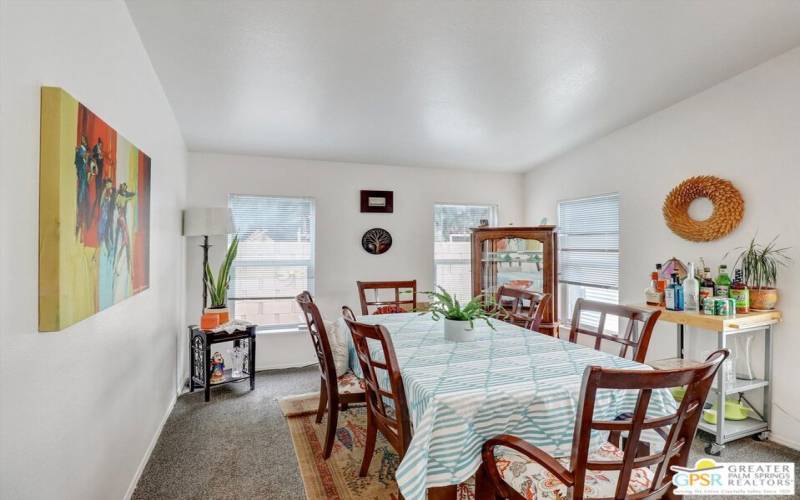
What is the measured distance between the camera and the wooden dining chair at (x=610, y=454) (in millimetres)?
1062

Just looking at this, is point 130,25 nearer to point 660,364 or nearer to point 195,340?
point 195,340

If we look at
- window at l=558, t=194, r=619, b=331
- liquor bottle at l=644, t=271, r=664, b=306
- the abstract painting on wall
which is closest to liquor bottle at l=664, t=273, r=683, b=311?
liquor bottle at l=644, t=271, r=664, b=306

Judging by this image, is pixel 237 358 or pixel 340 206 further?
pixel 340 206

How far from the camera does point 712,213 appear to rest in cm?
304

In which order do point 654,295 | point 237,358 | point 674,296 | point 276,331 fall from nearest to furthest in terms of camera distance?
1. point 674,296
2. point 654,295
3. point 237,358
4. point 276,331

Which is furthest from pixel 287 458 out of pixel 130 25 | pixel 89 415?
pixel 130 25

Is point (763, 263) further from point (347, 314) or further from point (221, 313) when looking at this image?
point (221, 313)

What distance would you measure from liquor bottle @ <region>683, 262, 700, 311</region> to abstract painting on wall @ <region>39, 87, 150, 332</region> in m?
A: 3.40

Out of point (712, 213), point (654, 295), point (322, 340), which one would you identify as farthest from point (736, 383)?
point (322, 340)

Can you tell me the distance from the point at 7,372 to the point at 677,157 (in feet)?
13.5

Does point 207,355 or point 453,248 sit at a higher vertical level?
point 453,248

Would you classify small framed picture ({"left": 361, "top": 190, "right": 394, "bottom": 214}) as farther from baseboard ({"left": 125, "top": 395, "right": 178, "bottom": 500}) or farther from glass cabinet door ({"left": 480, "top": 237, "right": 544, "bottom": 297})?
baseboard ({"left": 125, "top": 395, "right": 178, "bottom": 500})

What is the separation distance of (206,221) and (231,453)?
73.6 inches

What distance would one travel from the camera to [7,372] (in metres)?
1.00
